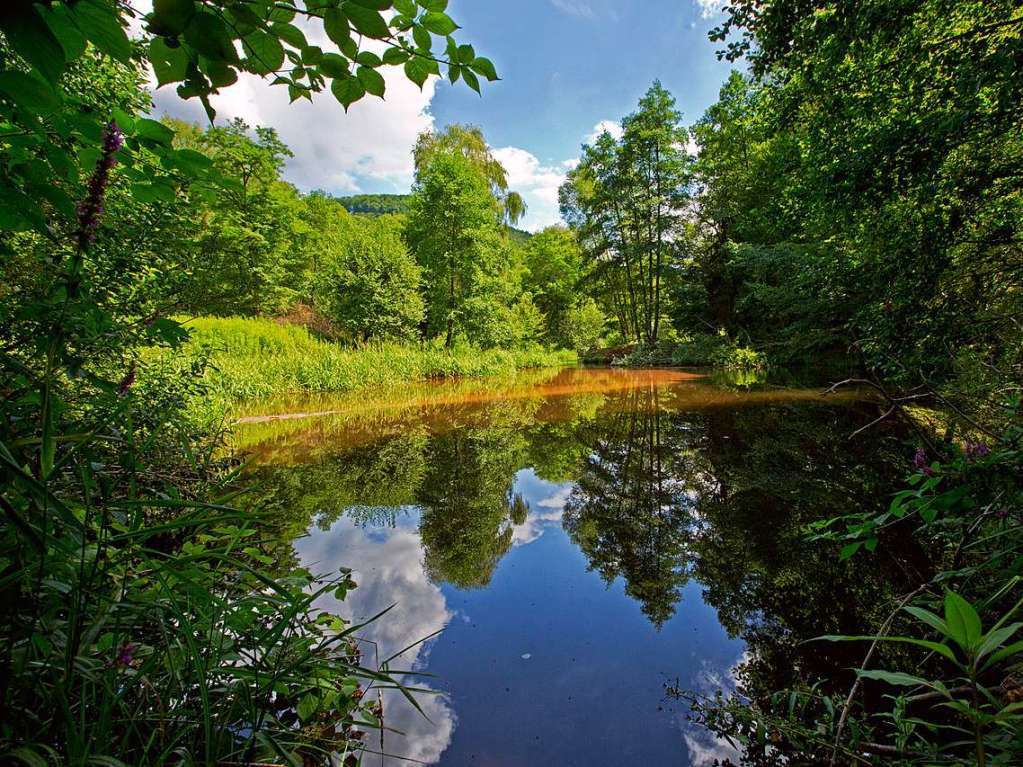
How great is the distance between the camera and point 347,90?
0.87m

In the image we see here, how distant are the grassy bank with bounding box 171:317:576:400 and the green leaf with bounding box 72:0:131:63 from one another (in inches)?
283

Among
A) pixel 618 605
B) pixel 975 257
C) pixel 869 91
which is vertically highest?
pixel 869 91

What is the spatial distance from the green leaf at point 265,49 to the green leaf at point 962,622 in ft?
4.34

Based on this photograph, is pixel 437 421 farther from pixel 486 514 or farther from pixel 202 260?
pixel 202 260

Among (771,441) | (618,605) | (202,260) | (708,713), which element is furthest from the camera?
(771,441)

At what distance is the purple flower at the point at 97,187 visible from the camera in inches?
32.3

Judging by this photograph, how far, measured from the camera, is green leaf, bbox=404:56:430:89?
0.89m

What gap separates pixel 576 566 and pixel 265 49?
2990mm

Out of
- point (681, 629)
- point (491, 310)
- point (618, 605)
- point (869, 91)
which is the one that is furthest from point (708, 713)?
point (491, 310)

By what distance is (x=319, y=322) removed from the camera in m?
20.8

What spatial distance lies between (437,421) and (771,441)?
5.12 m

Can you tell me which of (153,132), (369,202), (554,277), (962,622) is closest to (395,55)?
(153,132)

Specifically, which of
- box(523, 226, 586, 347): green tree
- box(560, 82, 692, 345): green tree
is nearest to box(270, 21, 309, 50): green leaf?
box(560, 82, 692, 345): green tree

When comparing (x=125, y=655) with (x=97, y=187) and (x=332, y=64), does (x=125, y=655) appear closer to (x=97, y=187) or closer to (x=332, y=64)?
(x=97, y=187)
